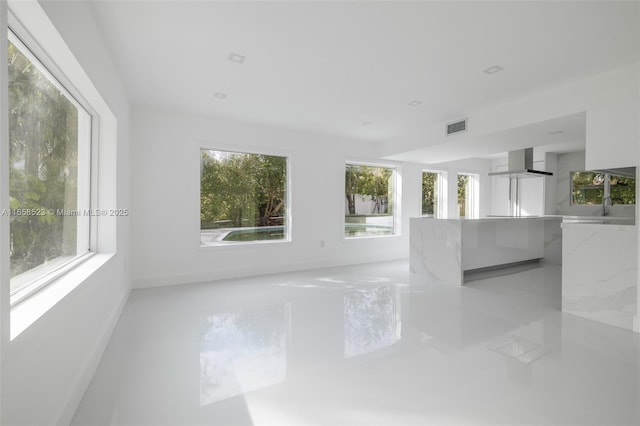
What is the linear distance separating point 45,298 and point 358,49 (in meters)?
2.75

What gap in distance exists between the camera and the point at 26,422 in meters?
1.24

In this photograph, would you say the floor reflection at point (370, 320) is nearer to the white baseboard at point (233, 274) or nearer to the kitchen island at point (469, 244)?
the kitchen island at point (469, 244)

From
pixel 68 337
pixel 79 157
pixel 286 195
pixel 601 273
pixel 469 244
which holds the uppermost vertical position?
pixel 79 157

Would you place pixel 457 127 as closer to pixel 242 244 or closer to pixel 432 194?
pixel 432 194

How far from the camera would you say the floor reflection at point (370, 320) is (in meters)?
2.60

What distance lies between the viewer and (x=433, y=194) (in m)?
7.72

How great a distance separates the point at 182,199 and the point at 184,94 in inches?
60.3

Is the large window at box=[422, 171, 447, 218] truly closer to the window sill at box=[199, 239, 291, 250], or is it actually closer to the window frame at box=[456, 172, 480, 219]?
the window frame at box=[456, 172, 480, 219]

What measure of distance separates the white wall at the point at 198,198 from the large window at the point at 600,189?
4.19 metres

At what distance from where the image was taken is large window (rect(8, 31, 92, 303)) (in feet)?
4.95

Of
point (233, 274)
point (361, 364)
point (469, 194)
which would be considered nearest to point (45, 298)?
point (361, 364)

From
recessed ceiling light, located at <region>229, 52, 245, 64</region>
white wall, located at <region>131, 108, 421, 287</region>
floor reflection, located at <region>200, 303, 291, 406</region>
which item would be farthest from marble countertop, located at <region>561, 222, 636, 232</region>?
recessed ceiling light, located at <region>229, 52, 245, 64</region>

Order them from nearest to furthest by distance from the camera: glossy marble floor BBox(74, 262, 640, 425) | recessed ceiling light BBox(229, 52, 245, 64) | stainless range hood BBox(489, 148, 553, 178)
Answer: glossy marble floor BBox(74, 262, 640, 425), recessed ceiling light BBox(229, 52, 245, 64), stainless range hood BBox(489, 148, 553, 178)

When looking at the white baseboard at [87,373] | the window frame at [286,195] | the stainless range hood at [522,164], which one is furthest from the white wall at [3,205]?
the stainless range hood at [522,164]
